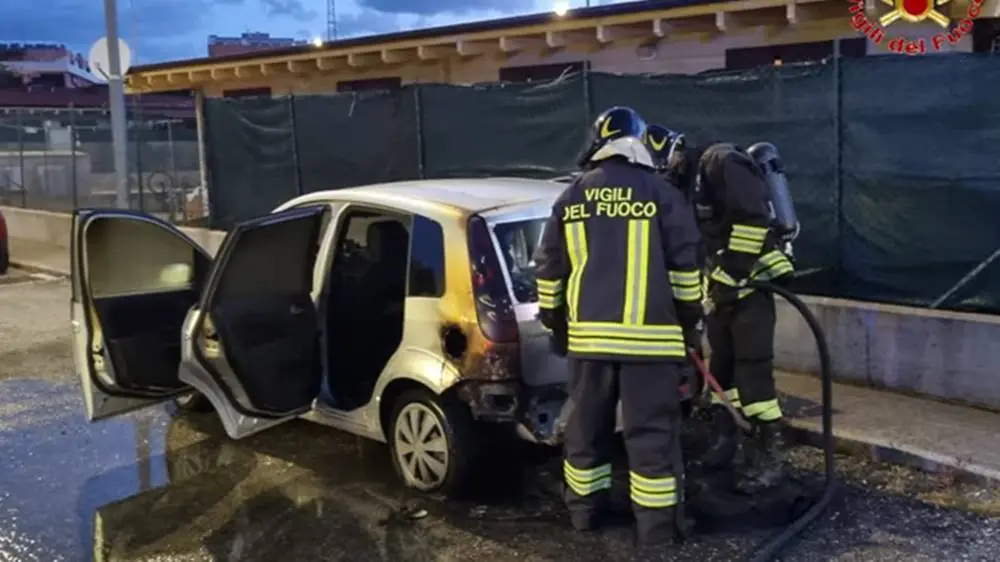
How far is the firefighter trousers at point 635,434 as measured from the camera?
4590 millimetres

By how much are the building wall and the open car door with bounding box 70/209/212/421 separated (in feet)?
21.8

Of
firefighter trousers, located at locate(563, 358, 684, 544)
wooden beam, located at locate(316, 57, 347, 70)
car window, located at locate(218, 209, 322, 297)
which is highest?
wooden beam, located at locate(316, 57, 347, 70)

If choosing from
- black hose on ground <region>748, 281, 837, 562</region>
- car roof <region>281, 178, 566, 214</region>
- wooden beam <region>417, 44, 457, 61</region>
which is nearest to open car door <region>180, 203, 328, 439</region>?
car roof <region>281, 178, 566, 214</region>

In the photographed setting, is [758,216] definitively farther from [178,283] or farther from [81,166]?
[81,166]

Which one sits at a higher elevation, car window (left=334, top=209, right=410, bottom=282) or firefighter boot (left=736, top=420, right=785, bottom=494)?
car window (left=334, top=209, right=410, bottom=282)

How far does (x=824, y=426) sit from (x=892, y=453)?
0.76 meters

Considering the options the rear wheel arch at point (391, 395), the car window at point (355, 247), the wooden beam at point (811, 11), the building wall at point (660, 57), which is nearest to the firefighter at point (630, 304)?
the rear wheel arch at point (391, 395)

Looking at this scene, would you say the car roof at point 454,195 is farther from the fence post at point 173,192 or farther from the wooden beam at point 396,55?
the fence post at point 173,192

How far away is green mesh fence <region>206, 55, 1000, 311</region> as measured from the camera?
6.85 meters

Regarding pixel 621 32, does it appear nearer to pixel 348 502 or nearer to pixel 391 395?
pixel 391 395

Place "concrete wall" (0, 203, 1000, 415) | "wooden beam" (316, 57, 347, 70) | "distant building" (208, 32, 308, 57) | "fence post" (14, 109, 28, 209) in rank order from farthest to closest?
"distant building" (208, 32, 308, 57), "fence post" (14, 109, 28, 209), "wooden beam" (316, 57, 347, 70), "concrete wall" (0, 203, 1000, 415)

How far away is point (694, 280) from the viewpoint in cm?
462

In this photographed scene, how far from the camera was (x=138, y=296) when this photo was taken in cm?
644

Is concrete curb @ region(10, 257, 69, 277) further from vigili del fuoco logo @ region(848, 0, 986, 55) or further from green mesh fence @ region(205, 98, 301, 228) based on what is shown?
vigili del fuoco logo @ region(848, 0, 986, 55)
